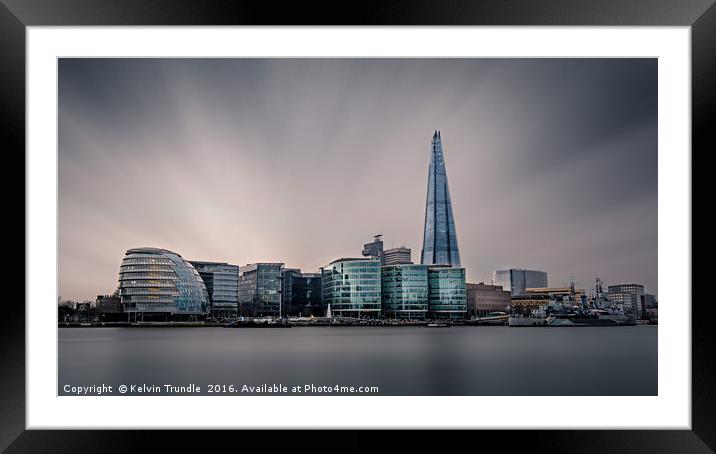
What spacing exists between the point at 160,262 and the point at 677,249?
58.5 ft

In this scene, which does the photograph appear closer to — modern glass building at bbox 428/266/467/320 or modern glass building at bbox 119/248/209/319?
modern glass building at bbox 119/248/209/319

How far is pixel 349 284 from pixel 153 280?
6.51 meters

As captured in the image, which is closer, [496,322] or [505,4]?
[505,4]

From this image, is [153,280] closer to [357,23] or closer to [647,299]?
[647,299]

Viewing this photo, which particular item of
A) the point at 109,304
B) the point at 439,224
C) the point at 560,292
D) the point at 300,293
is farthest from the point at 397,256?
the point at 109,304

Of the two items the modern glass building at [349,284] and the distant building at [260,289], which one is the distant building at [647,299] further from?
the distant building at [260,289]

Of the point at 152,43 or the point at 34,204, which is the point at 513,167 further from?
the point at 34,204

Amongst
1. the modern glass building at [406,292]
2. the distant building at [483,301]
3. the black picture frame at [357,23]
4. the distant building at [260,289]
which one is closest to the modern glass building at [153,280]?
the distant building at [260,289]

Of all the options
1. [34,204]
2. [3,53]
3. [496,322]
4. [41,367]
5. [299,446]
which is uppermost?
[3,53]

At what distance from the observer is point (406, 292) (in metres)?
22.5

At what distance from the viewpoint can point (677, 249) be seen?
327 cm

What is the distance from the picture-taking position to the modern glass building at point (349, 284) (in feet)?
68.1

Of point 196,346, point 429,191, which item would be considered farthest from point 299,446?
point 429,191

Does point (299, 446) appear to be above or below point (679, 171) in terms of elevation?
below
